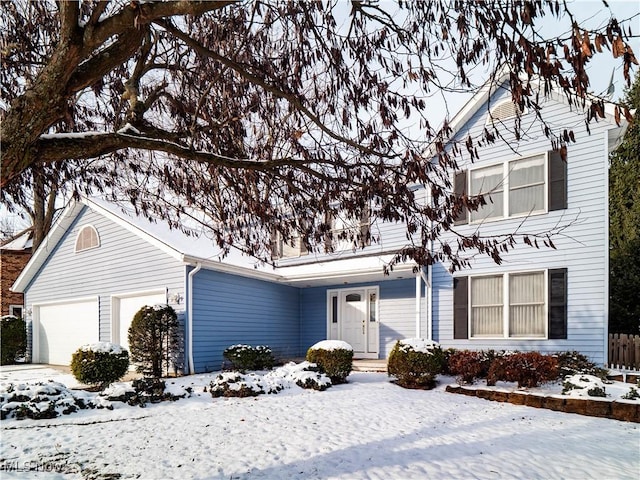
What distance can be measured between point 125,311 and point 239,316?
347 centimetres

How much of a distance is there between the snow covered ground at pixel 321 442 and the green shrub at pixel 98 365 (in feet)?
6.26

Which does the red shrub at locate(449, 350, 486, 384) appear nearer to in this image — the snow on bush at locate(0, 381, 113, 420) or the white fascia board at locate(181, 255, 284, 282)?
the white fascia board at locate(181, 255, 284, 282)

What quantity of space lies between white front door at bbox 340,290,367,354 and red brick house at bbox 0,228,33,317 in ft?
46.6

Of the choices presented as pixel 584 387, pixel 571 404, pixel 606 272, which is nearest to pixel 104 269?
pixel 571 404

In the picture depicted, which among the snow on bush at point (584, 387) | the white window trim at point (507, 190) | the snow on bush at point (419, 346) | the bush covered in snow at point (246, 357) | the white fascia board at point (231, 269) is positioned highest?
the white window trim at point (507, 190)

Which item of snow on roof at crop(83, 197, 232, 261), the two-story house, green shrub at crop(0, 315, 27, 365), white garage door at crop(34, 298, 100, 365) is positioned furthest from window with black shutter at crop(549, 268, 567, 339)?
green shrub at crop(0, 315, 27, 365)

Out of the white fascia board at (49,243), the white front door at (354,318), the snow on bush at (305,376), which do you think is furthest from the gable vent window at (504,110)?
the white fascia board at (49,243)

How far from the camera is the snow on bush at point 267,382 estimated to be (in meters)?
8.99

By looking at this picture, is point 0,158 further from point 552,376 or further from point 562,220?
point 562,220

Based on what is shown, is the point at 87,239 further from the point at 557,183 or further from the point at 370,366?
the point at 557,183

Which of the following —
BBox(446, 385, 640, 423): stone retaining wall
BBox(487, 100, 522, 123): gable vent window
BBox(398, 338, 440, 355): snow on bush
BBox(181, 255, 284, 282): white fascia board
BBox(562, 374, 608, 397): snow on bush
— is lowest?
BBox(446, 385, 640, 423): stone retaining wall

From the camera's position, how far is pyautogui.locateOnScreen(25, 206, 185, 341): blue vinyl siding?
42.0ft

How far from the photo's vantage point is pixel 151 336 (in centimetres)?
1141

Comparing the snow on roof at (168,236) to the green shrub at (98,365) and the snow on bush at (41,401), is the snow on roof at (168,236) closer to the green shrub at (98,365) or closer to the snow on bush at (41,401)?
the green shrub at (98,365)
